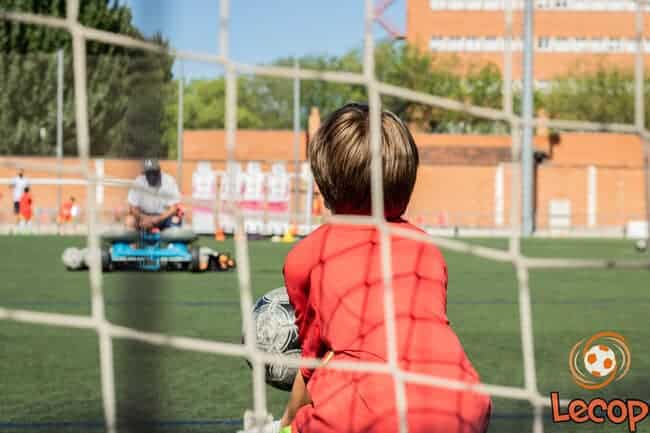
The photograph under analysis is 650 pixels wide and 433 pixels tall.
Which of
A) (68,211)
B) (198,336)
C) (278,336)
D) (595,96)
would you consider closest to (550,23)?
(198,336)

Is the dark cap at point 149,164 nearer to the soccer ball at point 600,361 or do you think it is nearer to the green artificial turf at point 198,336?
the green artificial turf at point 198,336

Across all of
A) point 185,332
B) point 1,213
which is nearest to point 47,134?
point 1,213

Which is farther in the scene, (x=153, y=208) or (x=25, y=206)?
(x=25, y=206)

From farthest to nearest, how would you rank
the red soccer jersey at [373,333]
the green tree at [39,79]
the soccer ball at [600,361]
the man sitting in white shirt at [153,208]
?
the green tree at [39,79] < the man sitting in white shirt at [153,208] < the soccer ball at [600,361] < the red soccer jersey at [373,333]

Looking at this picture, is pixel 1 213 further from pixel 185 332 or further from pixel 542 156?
pixel 185 332

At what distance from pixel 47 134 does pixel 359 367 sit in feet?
73.9

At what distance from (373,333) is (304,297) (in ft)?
0.75

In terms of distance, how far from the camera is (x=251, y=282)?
9.49 metres

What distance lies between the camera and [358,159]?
2344mm

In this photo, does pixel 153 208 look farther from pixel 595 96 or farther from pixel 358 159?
pixel 595 96

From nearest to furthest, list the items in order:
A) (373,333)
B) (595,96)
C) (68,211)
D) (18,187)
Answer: (373,333) → (18,187) → (68,211) → (595,96)

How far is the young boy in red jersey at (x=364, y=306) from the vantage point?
7.28ft

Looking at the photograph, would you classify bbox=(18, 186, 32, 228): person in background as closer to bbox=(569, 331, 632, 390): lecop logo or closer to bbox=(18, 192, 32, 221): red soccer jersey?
bbox=(18, 192, 32, 221): red soccer jersey

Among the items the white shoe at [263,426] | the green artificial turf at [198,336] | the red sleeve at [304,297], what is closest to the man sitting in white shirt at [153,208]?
the green artificial turf at [198,336]
